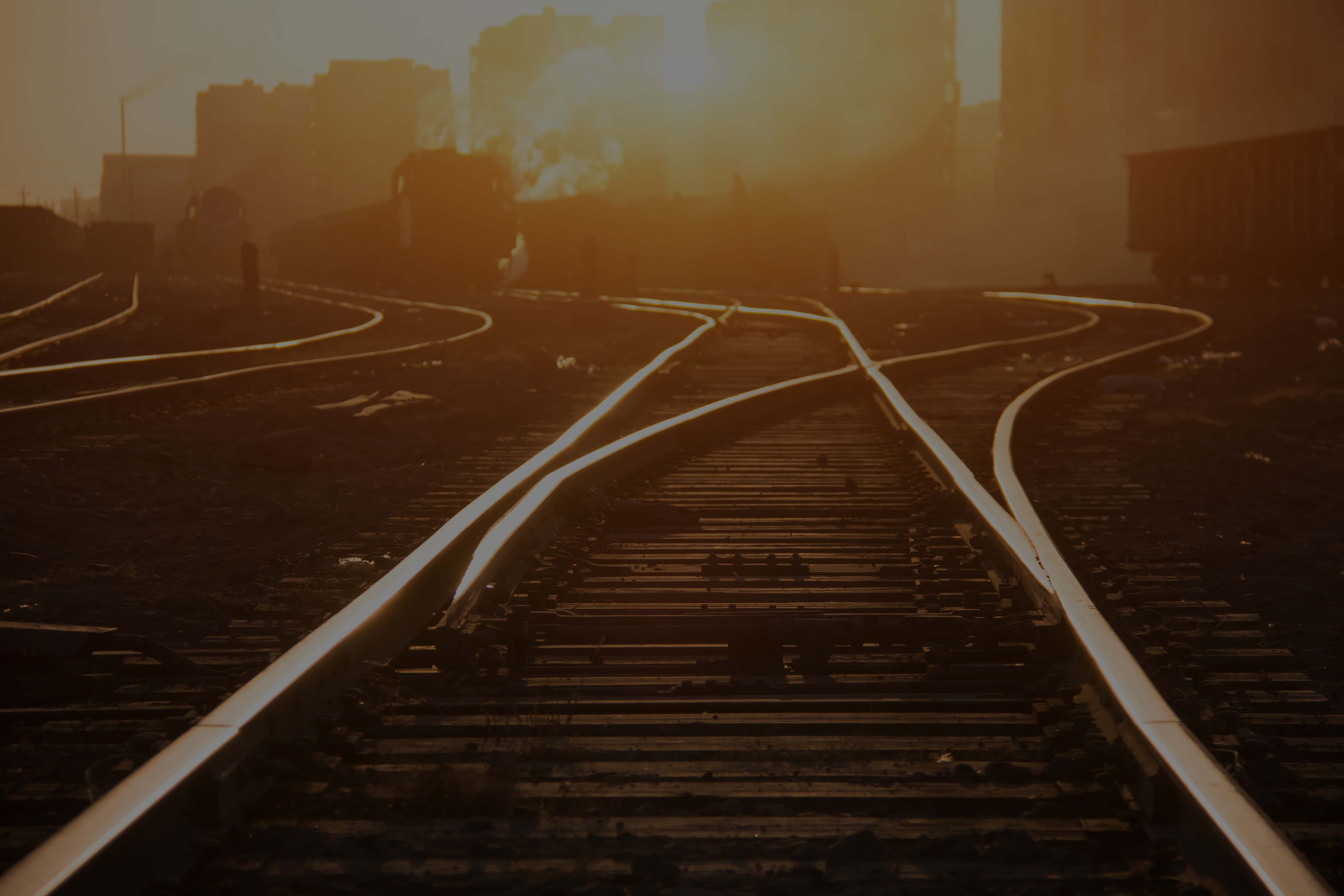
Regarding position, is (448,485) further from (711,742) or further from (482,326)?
(482,326)

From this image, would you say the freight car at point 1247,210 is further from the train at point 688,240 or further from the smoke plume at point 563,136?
the smoke plume at point 563,136

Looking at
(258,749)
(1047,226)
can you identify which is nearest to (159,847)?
(258,749)

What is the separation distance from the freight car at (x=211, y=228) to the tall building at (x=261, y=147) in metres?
64.9

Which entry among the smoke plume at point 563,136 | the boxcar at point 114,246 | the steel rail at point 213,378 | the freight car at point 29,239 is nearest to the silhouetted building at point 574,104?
the smoke plume at point 563,136

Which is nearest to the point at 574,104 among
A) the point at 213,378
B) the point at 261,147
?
the point at 213,378

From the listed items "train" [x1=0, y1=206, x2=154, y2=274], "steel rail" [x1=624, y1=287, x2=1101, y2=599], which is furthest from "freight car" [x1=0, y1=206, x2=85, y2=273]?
"steel rail" [x1=624, y1=287, x2=1101, y2=599]

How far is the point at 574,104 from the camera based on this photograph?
69500mm

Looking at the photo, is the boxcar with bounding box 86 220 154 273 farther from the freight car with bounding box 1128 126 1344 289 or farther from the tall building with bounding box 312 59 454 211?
the tall building with bounding box 312 59 454 211

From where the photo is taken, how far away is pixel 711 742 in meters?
2.63

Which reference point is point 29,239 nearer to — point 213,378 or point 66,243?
point 66,243

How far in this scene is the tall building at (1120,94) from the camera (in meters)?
41.6

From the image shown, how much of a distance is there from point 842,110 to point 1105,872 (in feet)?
268

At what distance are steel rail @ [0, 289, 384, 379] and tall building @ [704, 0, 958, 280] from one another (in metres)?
51.2

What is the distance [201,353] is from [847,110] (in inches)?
2851
